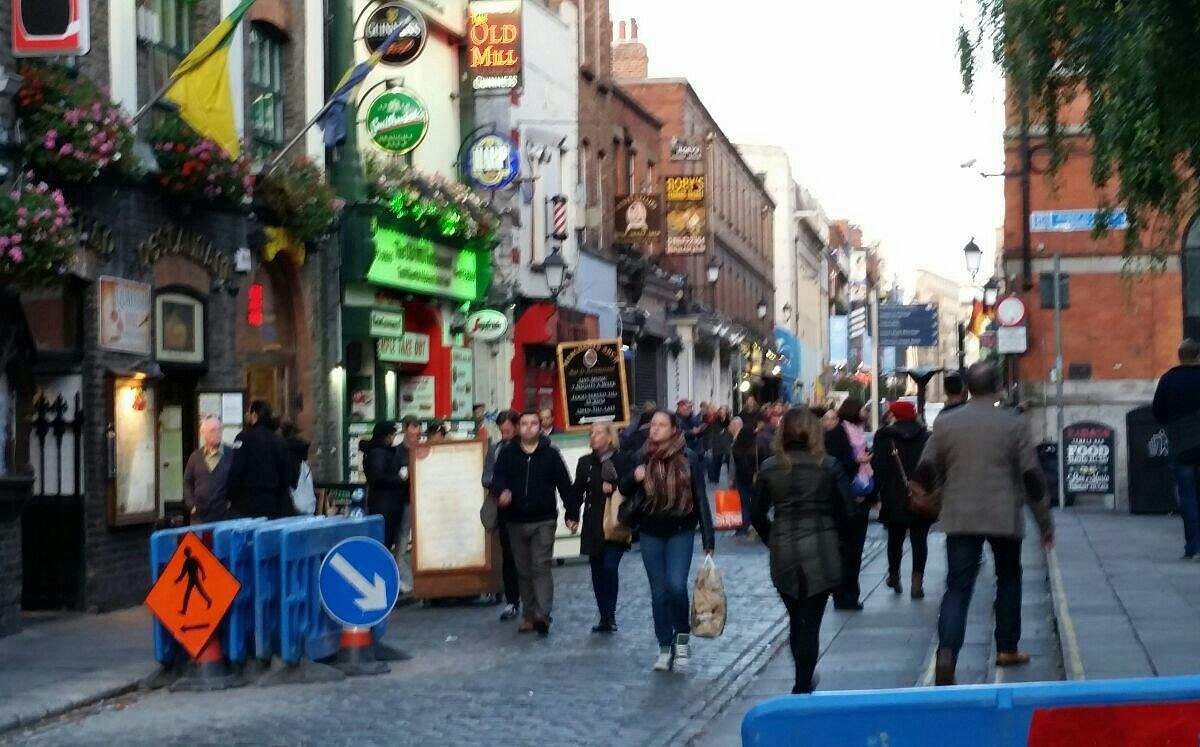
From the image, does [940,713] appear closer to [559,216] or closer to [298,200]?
[298,200]

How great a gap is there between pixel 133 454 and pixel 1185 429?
932 cm

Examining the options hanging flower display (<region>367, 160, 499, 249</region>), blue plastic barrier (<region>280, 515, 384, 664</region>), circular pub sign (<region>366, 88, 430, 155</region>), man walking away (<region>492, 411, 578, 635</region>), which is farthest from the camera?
hanging flower display (<region>367, 160, 499, 249</region>)

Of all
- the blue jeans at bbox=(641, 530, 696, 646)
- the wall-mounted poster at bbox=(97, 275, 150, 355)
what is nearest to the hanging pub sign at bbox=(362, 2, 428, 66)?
the wall-mounted poster at bbox=(97, 275, 150, 355)

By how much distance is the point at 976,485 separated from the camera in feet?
36.0

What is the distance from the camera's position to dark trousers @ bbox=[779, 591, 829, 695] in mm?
10859

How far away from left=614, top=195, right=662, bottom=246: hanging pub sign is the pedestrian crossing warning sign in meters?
30.4

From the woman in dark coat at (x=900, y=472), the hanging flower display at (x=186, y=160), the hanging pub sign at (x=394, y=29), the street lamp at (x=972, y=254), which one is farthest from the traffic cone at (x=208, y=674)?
the street lamp at (x=972, y=254)

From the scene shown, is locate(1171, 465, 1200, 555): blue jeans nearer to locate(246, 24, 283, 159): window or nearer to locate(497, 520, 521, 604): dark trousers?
locate(497, 520, 521, 604): dark trousers

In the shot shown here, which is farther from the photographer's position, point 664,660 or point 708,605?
point 664,660

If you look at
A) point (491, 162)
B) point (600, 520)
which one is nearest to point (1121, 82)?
point (600, 520)

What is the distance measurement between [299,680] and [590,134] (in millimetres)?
28656

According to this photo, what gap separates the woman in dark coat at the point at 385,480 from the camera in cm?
1858

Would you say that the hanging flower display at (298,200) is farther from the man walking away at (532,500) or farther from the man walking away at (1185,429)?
the man walking away at (1185,429)

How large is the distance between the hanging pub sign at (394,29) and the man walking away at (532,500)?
33.8ft
